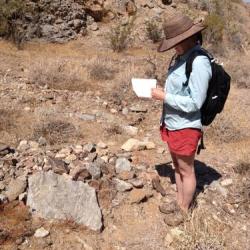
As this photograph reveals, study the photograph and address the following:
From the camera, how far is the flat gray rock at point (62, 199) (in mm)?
3785

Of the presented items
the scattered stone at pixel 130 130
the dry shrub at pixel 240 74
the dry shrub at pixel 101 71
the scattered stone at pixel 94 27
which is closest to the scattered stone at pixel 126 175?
the scattered stone at pixel 130 130

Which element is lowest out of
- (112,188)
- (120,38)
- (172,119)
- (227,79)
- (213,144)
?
(120,38)

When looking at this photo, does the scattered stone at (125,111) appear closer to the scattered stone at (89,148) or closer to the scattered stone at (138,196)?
the scattered stone at (89,148)

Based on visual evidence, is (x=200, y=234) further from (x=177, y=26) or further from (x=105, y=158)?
(x=177, y=26)

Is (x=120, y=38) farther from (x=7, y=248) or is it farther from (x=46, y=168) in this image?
(x=7, y=248)

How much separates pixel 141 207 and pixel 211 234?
699 millimetres

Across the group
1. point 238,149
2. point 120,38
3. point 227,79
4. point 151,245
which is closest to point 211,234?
point 151,245

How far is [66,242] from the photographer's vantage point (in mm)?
3598

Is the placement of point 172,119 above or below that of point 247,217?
above

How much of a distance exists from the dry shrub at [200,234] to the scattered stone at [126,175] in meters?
0.78

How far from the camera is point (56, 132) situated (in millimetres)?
5395

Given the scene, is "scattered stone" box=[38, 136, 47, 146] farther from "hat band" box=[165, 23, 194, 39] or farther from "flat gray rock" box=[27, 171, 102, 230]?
"hat band" box=[165, 23, 194, 39]

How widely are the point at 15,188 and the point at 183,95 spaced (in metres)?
1.68

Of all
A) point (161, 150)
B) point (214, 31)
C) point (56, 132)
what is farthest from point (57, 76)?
point (214, 31)
